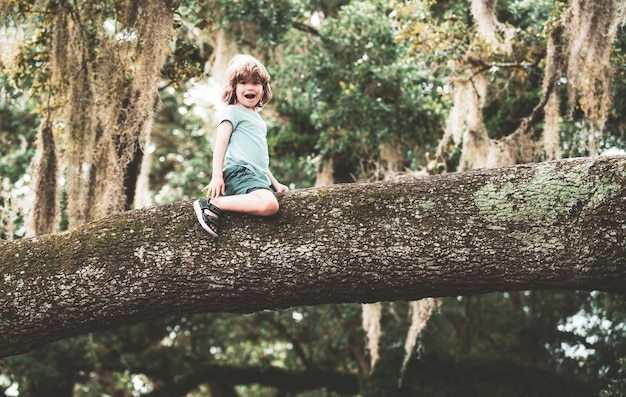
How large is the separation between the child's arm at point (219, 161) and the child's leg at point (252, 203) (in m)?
0.12

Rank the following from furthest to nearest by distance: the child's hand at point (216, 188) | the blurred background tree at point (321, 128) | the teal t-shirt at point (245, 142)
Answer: the blurred background tree at point (321, 128)
the teal t-shirt at point (245, 142)
the child's hand at point (216, 188)

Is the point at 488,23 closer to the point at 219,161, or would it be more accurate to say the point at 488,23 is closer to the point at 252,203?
the point at 219,161

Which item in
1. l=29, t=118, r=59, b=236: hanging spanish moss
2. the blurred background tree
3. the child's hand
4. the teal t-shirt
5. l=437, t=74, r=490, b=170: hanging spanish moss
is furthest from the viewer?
l=437, t=74, r=490, b=170: hanging spanish moss

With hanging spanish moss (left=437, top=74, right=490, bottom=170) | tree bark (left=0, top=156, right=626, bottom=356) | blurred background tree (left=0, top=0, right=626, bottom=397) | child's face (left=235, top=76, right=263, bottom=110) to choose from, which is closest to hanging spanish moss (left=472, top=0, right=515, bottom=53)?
blurred background tree (left=0, top=0, right=626, bottom=397)

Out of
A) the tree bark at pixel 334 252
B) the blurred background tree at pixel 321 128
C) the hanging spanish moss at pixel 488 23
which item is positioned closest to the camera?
the tree bark at pixel 334 252

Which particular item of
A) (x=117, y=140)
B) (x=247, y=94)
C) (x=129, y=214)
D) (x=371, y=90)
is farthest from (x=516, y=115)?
(x=129, y=214)

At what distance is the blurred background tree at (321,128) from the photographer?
558cm

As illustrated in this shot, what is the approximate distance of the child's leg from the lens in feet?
9.98

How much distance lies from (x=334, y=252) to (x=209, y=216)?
2.04 ft

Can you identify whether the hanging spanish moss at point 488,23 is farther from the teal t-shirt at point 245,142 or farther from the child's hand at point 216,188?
the child's hand at point 216,188

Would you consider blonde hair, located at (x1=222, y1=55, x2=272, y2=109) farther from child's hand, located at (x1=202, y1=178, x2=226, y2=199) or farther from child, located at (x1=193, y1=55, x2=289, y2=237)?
child's hand, located at (x1=202, y1=178, x2=226, y2=199)

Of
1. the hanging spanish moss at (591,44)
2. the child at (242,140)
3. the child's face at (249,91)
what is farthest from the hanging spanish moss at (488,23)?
the child's face at (249,91)

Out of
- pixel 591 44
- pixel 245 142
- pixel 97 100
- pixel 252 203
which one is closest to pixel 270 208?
pixel 252 203

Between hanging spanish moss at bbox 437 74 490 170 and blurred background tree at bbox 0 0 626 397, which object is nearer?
blurred background tree at bbox 0 0 626 397
